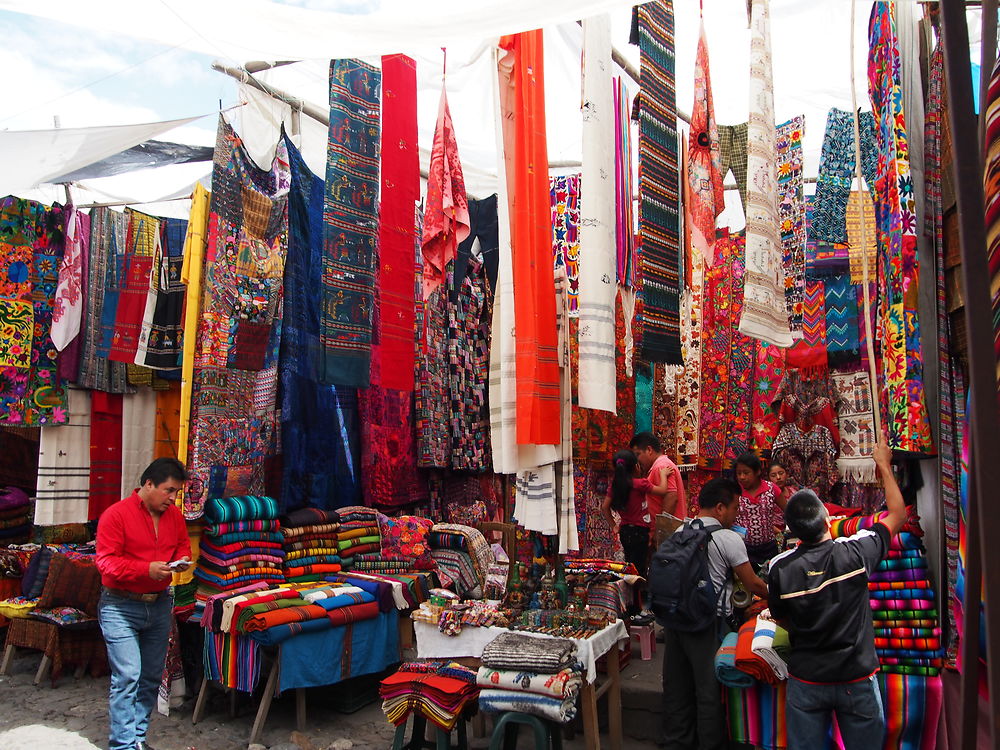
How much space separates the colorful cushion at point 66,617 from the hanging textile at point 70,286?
74.4 inches

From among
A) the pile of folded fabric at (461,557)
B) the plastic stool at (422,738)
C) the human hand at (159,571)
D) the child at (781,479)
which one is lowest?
the plastic stool at (422,738)

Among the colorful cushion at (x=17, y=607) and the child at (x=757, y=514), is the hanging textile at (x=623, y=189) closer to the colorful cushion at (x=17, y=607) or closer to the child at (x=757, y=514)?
the child at (x=757, y=514)

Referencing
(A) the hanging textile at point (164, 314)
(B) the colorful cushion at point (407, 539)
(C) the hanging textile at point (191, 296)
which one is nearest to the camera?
(C) the hanging textile at point (191, 296)

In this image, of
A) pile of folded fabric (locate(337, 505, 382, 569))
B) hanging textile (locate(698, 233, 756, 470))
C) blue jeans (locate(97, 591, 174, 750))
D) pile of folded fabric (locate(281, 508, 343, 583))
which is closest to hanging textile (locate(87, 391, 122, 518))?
pile of folded fabric (locate(281, 508, 343, 583))

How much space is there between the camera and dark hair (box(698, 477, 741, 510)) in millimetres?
3930

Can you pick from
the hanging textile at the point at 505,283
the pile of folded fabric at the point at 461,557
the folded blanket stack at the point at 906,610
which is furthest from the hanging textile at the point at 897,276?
the pile of folded fabric at the point at 461,557

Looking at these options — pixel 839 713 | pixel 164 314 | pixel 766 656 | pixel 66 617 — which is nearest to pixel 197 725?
pixel 66 617

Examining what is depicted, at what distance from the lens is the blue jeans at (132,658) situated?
154 inches

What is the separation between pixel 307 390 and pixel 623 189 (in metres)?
2.75

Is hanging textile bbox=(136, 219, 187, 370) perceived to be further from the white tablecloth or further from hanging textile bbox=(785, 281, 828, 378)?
hanging textile bbox=(785, 281, 828, 378)

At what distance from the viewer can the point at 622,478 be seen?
5.59m

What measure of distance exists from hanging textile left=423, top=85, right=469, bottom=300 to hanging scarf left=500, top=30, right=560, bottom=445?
0.41 meters

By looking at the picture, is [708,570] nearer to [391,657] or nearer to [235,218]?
[391,657]

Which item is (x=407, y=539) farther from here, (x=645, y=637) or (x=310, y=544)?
(x=645, y=637)
